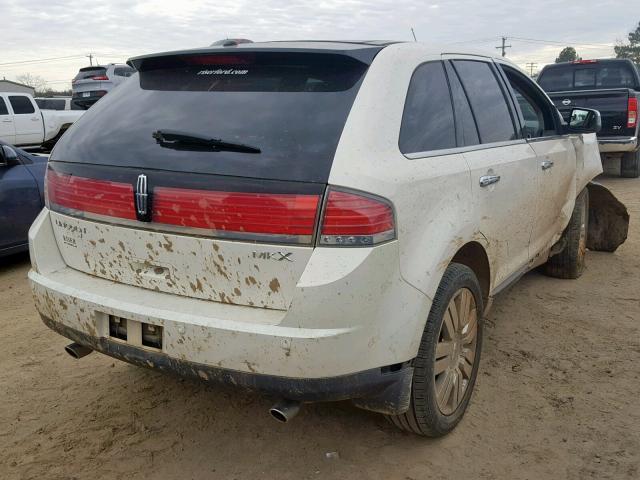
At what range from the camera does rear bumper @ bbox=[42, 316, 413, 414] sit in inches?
84.8

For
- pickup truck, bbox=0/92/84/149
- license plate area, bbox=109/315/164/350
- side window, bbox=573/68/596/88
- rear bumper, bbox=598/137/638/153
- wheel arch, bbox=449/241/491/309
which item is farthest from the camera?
pickup truck, bbox=0/92/84/149

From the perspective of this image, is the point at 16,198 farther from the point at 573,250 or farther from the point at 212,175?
the point at 573,250

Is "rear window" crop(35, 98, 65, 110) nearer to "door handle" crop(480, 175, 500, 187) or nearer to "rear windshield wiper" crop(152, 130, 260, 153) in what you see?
"rear windshield wiper" crop(152, 130, 260, 153)

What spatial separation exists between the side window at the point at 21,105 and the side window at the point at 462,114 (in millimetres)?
15958

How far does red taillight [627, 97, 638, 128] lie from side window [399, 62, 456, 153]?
7953 millimetres

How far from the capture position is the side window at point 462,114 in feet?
9.65

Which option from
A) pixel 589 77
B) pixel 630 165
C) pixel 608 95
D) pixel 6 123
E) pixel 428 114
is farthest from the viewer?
pixel 6 123

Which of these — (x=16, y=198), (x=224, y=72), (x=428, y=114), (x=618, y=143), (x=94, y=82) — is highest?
(x=94, y=82)

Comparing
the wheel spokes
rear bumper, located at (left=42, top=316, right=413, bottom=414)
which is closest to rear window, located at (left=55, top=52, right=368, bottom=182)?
rear bumper, located at (left=42, top=316, right=413, bottom=414)

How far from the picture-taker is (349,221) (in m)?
→ 2.09

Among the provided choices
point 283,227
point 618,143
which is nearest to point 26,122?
point 618,143

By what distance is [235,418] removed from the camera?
297 cm

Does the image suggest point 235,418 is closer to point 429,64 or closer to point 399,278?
point 399,278

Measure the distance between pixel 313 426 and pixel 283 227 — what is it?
1243mm
